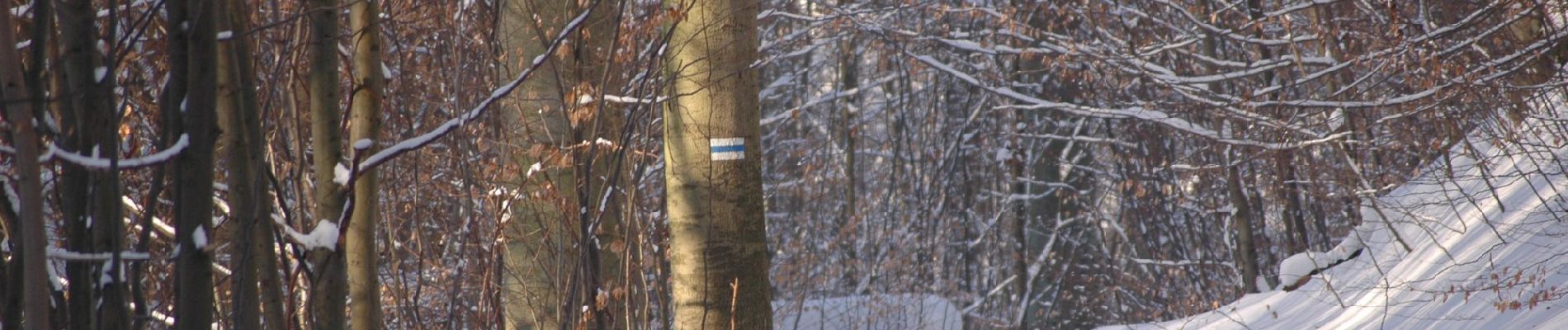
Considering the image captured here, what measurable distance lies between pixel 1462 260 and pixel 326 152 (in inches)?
245

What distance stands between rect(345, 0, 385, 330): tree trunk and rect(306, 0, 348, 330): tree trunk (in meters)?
0.09

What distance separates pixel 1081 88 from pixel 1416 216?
425cm

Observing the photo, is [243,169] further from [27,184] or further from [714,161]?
[714,161]

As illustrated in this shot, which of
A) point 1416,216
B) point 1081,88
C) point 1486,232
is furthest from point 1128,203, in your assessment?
point 1486,232

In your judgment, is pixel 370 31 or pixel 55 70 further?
pixel 370 31

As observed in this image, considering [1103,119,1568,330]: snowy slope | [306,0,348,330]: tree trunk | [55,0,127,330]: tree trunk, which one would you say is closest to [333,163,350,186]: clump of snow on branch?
[306,0,348,330]: tree trunk

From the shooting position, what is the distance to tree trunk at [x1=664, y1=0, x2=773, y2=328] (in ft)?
11.2

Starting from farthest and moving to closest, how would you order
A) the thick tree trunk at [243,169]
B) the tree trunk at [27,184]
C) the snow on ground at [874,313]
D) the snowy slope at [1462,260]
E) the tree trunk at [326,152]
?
the snow on ground at [874,313], the snowy slope at [1462,260], the tree trunk at [326,152], the thick tree trunk at [243,169], the tree trunk at [27,184]

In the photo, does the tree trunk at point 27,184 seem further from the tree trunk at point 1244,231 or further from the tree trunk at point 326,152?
the tree trunk at point 1244,231

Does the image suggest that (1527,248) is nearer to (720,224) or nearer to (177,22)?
(720,224)

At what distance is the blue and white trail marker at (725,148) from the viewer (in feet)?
11.2

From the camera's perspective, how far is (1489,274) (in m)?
6.17

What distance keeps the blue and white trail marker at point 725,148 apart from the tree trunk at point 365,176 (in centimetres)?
96

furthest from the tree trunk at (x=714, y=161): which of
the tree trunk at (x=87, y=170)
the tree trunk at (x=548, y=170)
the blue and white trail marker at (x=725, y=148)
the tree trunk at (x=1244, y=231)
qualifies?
the tree trunk at (x=1244, y=231)
